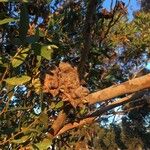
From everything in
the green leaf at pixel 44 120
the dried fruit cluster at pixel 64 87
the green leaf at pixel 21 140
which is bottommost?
the green leaf at pixel 21 140

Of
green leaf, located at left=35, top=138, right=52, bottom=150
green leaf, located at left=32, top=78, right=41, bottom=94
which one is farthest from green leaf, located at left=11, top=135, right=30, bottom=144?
green leaf, located at left=32, top=78, right=41, bottom=94

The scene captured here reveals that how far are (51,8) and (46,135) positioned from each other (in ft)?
5.29

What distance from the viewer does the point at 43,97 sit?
258cm

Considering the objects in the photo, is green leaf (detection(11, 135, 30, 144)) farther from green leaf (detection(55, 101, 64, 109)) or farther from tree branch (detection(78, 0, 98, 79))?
tree branch (detection(78, 0, 98, 79))

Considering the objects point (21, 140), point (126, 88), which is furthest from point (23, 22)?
point (126, 88)

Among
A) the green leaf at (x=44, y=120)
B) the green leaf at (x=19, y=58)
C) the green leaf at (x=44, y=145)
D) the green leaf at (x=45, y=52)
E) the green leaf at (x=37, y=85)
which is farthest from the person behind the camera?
the green leaf at (x=37, y=85)

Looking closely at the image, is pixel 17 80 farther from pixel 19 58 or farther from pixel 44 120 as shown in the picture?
pixel 44 120

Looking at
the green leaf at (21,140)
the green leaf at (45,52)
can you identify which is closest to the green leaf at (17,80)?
the green leaf at (45,52)

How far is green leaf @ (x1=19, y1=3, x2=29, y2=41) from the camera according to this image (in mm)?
1645

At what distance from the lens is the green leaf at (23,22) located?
1.65 meters

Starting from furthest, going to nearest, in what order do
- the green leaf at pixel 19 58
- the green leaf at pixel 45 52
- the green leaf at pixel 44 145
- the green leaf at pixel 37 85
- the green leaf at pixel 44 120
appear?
the green leaf at pixel 37 85 → the green leaf at pixel 44 120 → the green leaf at pixel 44 145 → the green leaf at pixel 19 58 → the green leaf at pixel 45 52

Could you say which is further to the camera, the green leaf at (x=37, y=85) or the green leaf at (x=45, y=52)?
the green leaf at (x=37, y=85)

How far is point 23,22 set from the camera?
5.56 ft

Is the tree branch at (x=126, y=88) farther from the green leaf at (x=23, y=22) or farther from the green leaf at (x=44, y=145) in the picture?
the green leaf at (x=23, y=22)
